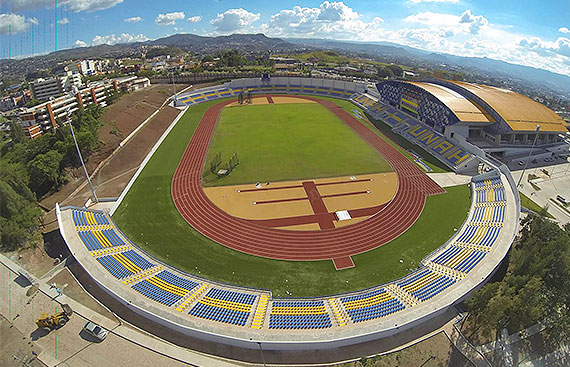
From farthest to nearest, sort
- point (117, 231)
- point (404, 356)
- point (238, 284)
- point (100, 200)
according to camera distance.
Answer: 1. point (100, 200)
2. point (117, 231)
3. point (238, 284)
4. point (404, 356)

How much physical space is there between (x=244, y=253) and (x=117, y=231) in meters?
12.5

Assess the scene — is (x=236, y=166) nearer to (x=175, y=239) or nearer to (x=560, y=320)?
(x=175, y=239)

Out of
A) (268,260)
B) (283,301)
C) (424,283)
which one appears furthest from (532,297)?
(268,260)

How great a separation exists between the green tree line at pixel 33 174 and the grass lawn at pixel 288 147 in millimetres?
16306

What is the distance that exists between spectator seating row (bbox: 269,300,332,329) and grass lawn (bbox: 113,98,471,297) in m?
1.27

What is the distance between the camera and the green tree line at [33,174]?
Result: 24.3 metres

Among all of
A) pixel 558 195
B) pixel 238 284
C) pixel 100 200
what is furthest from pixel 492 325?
pixel 100 200

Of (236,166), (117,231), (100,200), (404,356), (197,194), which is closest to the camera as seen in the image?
(404,356)

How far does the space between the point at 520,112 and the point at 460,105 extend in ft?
28.0

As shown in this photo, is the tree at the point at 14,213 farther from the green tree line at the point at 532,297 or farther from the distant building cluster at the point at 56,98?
the green tree line at the point at 532,297

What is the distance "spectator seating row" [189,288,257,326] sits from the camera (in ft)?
57.7

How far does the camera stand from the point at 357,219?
29.1 meters

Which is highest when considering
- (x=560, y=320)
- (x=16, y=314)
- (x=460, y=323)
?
(x=560, y=320)

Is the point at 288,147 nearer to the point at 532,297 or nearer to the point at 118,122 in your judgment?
the point at 118,122
